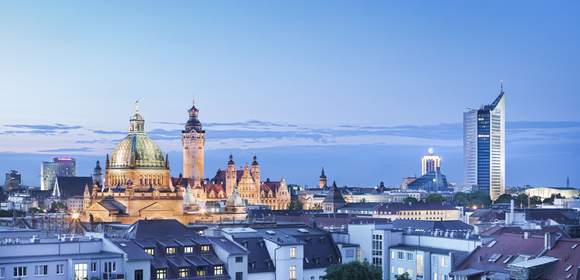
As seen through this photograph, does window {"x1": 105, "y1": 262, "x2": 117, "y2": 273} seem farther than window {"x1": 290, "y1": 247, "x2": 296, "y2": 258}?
No

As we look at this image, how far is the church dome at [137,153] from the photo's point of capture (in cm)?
18900

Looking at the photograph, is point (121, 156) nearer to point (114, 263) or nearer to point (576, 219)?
point (576, 219)

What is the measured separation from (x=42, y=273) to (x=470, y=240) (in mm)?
41357

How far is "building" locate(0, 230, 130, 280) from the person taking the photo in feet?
261

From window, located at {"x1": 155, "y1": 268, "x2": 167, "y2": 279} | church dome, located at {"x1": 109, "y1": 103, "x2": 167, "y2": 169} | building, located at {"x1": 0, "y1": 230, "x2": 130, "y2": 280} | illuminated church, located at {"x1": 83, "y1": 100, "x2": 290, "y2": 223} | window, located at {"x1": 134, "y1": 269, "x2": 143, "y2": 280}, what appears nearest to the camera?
building, located at {"x1": 0, "y1": 230, "x2": 130, "y2": 280}

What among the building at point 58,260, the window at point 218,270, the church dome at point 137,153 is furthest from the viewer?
the church dome at point 137,153

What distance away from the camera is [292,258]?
98.8 metres

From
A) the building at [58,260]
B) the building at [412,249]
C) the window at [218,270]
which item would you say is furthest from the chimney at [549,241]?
the building at [58,260]

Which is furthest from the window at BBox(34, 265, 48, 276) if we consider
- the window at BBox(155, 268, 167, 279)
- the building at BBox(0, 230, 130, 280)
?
the window at BBox(155, 268, 167, 279)

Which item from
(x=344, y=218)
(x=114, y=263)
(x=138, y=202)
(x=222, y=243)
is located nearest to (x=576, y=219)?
(x=344, y=218)

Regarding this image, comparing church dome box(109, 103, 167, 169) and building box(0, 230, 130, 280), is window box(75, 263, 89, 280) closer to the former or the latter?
building box(0, 230, 130, 280)

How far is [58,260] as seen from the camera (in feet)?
266

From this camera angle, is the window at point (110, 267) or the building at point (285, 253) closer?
the window at point (110, 267)

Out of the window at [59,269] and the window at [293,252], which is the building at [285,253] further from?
the window at [59,269]
